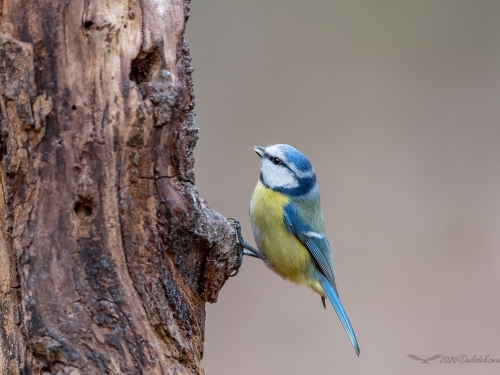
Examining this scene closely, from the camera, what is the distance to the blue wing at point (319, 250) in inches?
89.1

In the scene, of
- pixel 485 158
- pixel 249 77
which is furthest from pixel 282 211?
pixel 485 158

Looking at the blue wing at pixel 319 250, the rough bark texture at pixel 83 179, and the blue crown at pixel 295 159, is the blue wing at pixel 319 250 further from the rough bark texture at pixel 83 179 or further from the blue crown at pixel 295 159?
the rough bark texture at pixel 83 179

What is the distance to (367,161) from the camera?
140 inches

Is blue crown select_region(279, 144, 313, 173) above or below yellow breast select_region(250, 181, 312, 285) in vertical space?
above

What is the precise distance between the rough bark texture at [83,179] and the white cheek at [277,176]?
0.93 meters

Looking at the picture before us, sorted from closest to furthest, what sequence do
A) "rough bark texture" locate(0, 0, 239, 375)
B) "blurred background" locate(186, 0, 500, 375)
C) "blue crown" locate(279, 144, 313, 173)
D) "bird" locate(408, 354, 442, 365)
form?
"rough bark texture" locate(0, 0, 239, 375) → "blue crown" locate(279, 144, 313, 173) → "bird" locate(408, 354, 442, 365) → "blurred background" locate(186, 0, 500, 375)

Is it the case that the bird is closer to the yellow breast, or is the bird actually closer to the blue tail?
the blue tail

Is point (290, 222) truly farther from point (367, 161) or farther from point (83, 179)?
point (367, 161)

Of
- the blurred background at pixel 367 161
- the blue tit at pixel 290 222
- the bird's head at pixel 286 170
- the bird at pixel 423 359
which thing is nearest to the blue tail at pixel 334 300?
the blue tit at pixel 290 222

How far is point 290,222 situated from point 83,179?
3.77 ft

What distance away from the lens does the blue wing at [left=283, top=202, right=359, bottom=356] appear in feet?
7.43

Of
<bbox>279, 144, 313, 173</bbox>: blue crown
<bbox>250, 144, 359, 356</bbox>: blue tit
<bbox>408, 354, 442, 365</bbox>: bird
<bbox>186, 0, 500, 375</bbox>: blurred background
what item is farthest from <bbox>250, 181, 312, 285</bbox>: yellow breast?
<bbox>408, 354, 442, 365</bbox>: bird

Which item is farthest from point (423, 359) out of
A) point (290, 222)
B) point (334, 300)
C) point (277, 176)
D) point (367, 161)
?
point (277, 176)

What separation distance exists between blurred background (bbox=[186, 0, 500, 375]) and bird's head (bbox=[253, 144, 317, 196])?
97 centimetres
